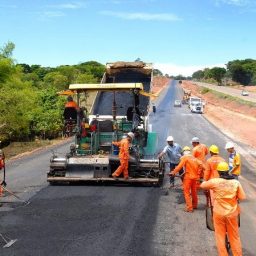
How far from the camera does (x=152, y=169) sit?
15023 mm

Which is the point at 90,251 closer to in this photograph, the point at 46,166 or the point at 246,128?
the point at 46,166

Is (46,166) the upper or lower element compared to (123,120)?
lower

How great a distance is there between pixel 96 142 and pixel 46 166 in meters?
4.56

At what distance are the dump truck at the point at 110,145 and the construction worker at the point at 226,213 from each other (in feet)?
23.0

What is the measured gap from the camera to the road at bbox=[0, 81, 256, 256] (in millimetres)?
8867

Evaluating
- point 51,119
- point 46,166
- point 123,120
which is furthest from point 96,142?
point 51,119

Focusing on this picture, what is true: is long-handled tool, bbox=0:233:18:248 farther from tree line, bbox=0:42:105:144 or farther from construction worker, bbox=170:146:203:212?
tree line, bbox=0:42:105:144

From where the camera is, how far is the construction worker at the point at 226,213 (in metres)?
7.67

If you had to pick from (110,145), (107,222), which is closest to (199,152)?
(110,145)

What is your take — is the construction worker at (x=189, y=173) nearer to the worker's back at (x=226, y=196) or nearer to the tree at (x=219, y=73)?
the worker's back at (x=226, y=196)

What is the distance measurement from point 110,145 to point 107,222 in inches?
218

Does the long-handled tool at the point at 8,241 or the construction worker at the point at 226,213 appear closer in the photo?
the construction worker at the point at 226,213

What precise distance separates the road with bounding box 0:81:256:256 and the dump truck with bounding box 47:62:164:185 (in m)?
0.44

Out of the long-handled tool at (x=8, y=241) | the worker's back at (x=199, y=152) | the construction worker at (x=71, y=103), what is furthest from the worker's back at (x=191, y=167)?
the construction worker at (x=71, y=103)
